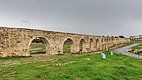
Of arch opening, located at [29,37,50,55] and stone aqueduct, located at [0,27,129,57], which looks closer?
stone aqueduct, located at [0,27,129,57]

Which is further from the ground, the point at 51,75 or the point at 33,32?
the point at 33,32

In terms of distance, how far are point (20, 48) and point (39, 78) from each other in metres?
11.7

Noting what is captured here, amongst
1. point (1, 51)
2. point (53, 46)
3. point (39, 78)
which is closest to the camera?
point (39, 78)

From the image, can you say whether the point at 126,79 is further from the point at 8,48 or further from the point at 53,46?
the point at 53,46

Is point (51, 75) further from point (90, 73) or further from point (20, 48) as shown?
point (20, 48)

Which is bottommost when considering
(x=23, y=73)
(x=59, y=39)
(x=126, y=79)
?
(x=126, y=79)

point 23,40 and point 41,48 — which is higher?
point 23,40

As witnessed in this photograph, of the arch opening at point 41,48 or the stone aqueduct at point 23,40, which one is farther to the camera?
the arch opening at point 41,48

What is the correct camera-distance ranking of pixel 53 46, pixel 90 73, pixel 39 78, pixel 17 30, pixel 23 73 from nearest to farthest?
pixel 39 78, pixel 23 73, pixel 90 73, pixel 17 30, pixel 53 46

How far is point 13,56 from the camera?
21984 mm

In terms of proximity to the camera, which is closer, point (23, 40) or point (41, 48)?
point (23, 40)

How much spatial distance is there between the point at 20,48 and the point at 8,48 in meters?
1.62

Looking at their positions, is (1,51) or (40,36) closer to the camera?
(1,51)

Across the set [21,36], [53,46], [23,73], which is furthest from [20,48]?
[23,73]
